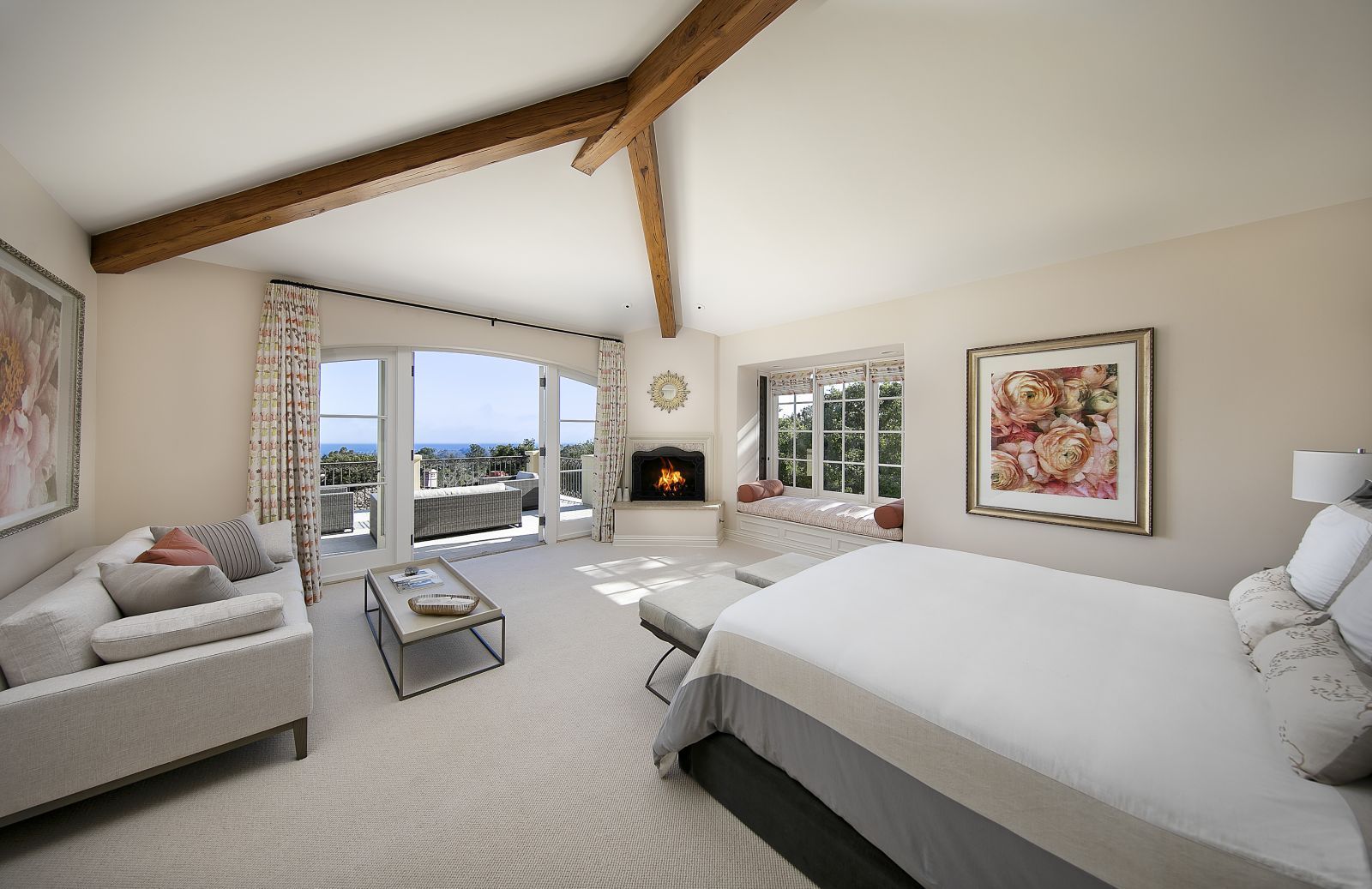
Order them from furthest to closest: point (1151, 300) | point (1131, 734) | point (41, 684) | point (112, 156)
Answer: point (1151, 300), point (112, 156), point (41, 684), point (1131, 734)

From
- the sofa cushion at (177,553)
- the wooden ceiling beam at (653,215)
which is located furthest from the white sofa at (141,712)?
the wooden ceiling beam at (653,215)

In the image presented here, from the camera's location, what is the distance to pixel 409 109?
2297 millimetres

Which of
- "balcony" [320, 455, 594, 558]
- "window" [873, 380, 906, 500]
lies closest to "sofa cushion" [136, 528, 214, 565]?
"balcony" [320, 455, 594, 558]

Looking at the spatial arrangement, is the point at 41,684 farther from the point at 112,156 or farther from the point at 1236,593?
the point at 1236,593

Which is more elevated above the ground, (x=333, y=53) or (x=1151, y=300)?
(x=333, y=53)

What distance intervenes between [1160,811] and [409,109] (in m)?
3.51

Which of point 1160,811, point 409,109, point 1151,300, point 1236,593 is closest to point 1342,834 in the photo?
point 1160,811

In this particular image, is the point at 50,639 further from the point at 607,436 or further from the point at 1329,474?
the point at 1329,474

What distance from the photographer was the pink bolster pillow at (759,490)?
551 centimetres

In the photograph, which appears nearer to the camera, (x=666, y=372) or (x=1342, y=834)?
(x=1342, y=834)

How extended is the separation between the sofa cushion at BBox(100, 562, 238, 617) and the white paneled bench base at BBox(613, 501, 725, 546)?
3.71 m

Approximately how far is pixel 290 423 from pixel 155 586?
2.08 metres

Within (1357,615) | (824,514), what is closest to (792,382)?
(824,514)

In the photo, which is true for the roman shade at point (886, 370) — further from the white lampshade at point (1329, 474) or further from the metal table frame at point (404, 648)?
the metal table frame at point (404, 648)
